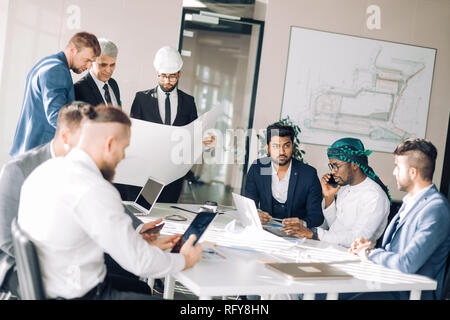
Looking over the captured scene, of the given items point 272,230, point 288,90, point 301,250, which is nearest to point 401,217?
point 301,250

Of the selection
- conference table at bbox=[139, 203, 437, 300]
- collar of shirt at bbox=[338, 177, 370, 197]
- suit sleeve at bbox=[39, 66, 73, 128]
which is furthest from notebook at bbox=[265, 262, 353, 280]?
suit sleeve at bbox=[39, 66, 73, 128]

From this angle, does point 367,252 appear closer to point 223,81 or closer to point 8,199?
point 8,199

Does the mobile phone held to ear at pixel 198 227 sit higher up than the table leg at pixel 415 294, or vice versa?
the mobile phone held to ear at pixel 198 227

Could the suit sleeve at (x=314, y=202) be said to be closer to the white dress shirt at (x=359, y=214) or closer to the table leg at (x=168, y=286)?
the white dress shirt at (x=359, y=214)

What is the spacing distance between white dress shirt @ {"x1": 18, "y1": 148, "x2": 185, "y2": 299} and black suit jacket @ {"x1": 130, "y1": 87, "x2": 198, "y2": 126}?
2465 mm

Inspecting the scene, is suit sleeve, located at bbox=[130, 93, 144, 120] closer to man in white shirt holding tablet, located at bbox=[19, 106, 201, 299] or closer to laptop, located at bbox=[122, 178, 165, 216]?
laptop, located at bbox=[122, 178, 165, 216]

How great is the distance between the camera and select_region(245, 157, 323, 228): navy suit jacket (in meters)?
3.58

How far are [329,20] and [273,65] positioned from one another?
0.86m

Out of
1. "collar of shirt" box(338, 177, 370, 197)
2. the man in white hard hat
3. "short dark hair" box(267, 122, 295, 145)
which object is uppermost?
the man in white hard hat

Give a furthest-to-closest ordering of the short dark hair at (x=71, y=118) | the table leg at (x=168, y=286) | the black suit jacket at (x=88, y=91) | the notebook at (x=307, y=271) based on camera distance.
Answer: the black suit jacket at (x=88, y=91), the table leg at (x=168, y=286), the short dark hair at (x=71, y=118), the notebook at (x=307, y=271)

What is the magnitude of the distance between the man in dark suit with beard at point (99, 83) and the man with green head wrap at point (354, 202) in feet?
6.42

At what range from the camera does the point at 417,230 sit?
221cm

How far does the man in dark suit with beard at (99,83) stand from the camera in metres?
3.86

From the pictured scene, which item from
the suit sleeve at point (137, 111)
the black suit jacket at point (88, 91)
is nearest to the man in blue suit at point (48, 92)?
the black suit jacket at point (88, 91)
